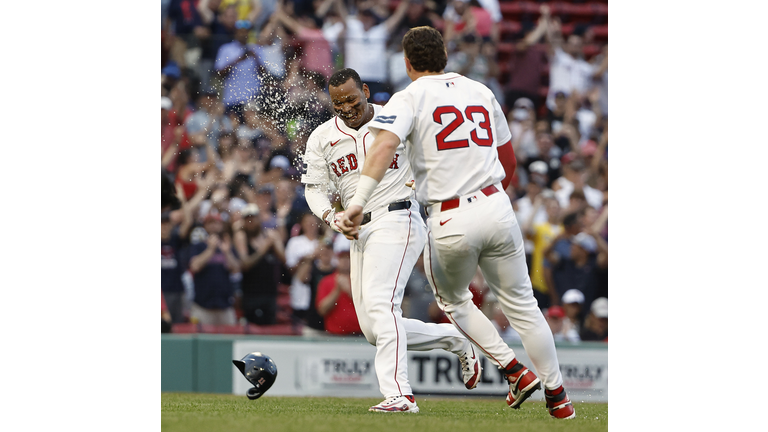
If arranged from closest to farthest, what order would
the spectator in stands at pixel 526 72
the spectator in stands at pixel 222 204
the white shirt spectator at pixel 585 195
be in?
the spectator in stands at pixel 222 204, the white shirt spectator at pixel 585 195, the spectator in stands at pixel 526 72

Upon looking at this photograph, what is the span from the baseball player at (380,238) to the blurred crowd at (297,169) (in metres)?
2.61

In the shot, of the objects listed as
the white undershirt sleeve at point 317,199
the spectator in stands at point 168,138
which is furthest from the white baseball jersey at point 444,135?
the spectator in stands at point 168,138

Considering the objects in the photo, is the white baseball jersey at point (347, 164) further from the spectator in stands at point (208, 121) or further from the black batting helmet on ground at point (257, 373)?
the spectator in stands at point (208, 121)

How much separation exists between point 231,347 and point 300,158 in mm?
2071

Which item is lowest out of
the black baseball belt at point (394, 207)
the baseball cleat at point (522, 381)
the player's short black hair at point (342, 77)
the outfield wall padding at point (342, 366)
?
the outfield wall padding at point (342, 366)

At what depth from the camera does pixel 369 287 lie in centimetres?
512

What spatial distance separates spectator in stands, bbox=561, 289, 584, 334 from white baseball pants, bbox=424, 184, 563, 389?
3.99 metres

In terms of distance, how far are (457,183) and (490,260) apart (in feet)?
1.54

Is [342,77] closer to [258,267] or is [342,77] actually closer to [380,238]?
[380,238]

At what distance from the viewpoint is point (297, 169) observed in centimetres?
877

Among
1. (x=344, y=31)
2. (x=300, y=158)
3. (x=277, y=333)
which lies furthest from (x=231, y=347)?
(x=344, y=31)

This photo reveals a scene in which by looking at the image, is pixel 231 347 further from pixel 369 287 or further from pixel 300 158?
pixel 369 287

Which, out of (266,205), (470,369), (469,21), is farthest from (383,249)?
(469,21)

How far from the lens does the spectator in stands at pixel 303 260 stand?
27.6ft
